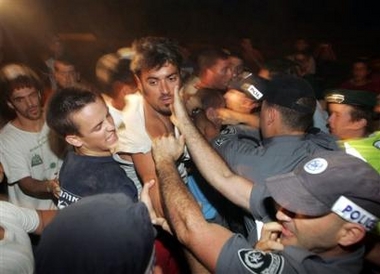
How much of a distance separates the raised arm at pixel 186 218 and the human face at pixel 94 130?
1.19ft

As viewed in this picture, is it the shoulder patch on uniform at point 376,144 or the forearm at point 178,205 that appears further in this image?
the shoulder patch on uniform at point 376,144

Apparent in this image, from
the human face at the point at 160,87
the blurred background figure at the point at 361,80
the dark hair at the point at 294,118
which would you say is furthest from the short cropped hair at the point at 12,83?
the blurred background figure at the point at 361,80

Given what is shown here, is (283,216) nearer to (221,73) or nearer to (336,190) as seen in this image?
(336,190)

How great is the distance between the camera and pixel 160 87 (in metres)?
2.75

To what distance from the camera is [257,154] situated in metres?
2.63

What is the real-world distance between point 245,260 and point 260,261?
0.06 metres

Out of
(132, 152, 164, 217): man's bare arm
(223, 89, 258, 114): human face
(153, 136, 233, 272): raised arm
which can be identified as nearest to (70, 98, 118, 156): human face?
(132, 152, 164, 217): man's bare arm

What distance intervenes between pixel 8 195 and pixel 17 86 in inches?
34.9

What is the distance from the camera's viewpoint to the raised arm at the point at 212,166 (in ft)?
7.95

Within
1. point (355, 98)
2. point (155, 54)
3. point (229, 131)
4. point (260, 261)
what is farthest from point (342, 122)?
point (260, 261)

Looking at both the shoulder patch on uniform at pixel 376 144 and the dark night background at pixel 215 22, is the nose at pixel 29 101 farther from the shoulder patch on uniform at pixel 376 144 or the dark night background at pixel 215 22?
the dark night background at pixel 215 22

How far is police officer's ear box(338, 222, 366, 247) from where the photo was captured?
5.32 ft

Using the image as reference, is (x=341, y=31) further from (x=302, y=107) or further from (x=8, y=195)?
(x=8, y=195)

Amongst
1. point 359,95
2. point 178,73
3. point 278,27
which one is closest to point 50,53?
point 178,73
